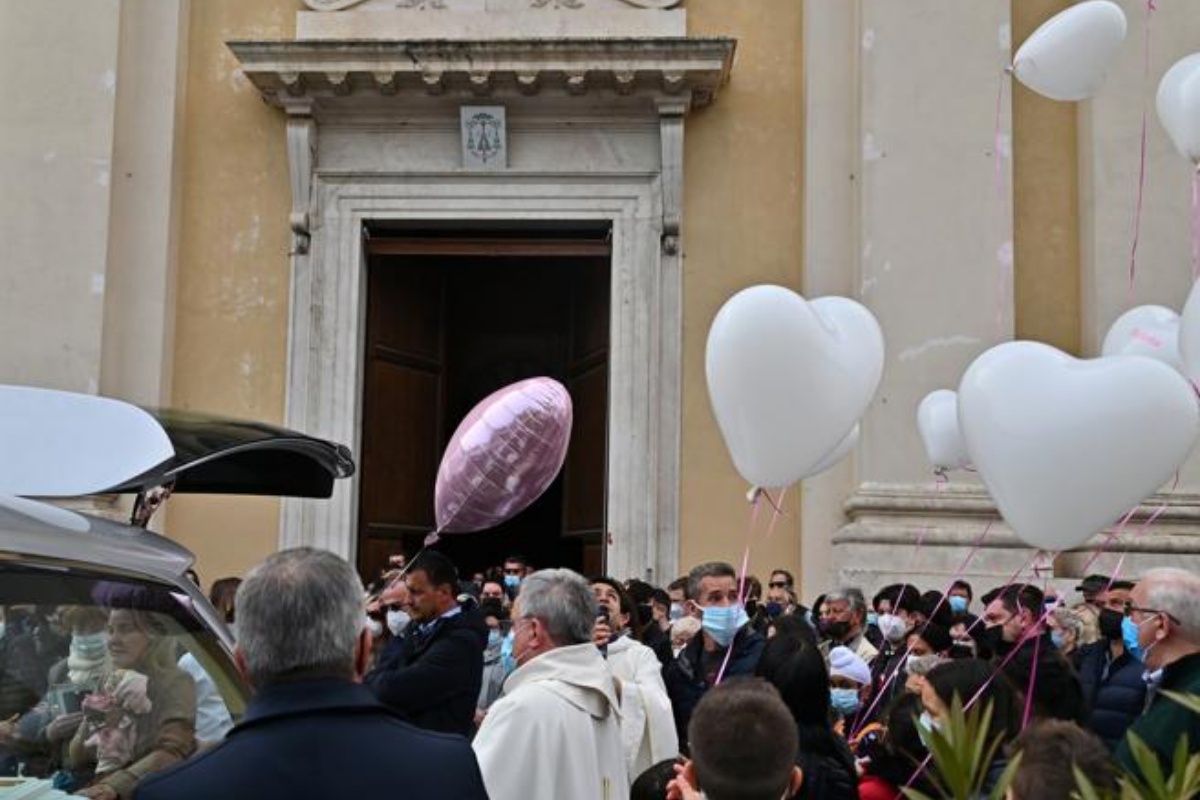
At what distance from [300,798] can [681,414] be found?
10004 mm

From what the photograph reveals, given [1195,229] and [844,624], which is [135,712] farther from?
[1195,229]

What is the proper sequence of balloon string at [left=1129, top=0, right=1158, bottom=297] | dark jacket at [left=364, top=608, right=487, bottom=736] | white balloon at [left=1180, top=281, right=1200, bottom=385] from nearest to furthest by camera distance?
dark jacket at [left=364, top=608, right=487, bottom=736], white balloon at [left=1180, top=281, right=1200, bottom=385], balloon string at [left=1129, top=0, right=1158, bottom=297]

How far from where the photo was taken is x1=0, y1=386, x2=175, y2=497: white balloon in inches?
152

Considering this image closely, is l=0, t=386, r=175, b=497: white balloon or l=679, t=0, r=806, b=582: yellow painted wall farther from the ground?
l=679, t=0, r=806, b=582: yellow painted wall

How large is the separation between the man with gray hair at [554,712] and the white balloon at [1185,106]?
3723 mm

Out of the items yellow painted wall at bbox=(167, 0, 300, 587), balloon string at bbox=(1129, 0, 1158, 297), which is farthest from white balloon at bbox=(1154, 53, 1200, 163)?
yellow painted wall at bbox=(167, 0, 300, 587)

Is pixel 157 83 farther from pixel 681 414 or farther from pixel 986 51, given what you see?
pixel 986 51

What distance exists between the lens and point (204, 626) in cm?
362

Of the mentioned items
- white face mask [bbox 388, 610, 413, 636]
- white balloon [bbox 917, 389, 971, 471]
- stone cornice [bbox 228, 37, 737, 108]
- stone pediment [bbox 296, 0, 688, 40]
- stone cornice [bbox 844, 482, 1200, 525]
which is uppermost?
stone pediment [bbox 296, 0, 688, 40]

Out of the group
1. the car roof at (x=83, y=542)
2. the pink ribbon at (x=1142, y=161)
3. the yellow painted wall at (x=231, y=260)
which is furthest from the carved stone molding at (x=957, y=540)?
the car roof at (x=83, y=542)

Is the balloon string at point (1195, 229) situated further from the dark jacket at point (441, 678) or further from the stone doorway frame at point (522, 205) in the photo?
the dark jacket at point (441, 678)

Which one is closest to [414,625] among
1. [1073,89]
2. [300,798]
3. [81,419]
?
[81,419]

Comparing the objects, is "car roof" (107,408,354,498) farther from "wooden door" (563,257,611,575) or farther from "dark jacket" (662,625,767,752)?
"wooden door" (563,257,611,575)

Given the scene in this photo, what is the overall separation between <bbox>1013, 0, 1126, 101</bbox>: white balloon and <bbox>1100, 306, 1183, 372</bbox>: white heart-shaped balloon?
3.81ft
